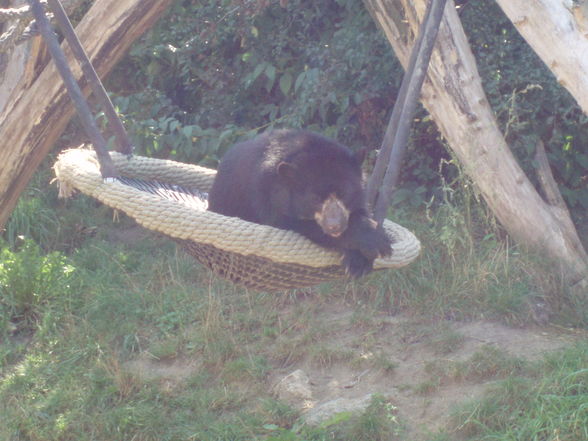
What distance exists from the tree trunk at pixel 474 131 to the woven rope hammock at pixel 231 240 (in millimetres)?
1182

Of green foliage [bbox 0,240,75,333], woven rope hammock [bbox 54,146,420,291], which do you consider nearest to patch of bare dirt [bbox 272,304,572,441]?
woven rope hammock [bbox 54,146,420,291]

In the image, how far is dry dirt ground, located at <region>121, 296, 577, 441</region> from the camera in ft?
13.5

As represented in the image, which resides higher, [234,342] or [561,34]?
[561,34]

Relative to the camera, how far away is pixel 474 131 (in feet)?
14.1

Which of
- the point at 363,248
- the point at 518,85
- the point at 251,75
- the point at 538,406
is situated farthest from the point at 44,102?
the point at 518,85

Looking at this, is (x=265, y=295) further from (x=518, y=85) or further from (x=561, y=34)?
(x=561, y=34)

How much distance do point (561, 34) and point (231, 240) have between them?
128 centimetres

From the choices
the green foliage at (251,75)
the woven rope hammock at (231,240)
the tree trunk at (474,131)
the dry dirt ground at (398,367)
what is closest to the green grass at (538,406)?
the dry dirt ground at (398,367)

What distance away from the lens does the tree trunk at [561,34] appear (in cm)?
264

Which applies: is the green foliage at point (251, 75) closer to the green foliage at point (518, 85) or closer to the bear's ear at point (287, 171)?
the green foliage at point (518, 85)

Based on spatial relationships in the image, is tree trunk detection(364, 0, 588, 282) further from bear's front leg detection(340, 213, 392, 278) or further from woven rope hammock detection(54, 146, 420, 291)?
bear's front leg detection(340, 213, 392, 278)

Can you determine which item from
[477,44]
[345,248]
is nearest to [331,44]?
[477,44]

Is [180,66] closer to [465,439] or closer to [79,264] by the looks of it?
[79,264]

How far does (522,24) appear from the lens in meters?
2.83
